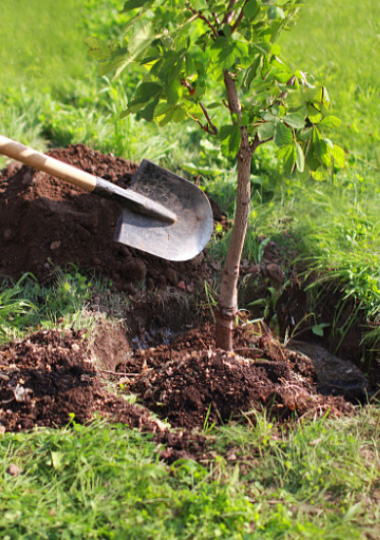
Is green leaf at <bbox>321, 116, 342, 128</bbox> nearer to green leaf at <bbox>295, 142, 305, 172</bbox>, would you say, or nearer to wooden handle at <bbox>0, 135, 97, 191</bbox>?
green leaf at <bbox>295, 142, 305, 172</bbox>

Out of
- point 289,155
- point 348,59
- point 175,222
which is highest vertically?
point 348,59

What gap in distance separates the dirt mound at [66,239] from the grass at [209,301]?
132 millimetres

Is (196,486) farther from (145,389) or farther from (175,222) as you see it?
(175,222)

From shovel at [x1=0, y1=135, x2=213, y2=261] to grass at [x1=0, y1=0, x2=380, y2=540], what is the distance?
1.09 ft

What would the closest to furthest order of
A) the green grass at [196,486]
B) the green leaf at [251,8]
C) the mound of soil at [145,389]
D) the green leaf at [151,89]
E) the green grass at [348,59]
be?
the green grass at [196,486]
the green leaf at [251,8]
the green leaf at [151,89]
the mound of soil at [145,389]
the green grass at [348,59]

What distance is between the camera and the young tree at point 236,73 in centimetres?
188

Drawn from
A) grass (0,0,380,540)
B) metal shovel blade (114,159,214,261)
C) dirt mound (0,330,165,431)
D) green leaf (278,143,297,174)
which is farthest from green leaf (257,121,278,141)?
dirt mound (0,330,165,431)

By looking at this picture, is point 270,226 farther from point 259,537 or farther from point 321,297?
point 259,537

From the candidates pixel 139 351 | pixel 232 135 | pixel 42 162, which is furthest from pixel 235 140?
pixel 139 351

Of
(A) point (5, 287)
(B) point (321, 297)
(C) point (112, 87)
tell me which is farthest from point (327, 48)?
(A) point (5, 287)

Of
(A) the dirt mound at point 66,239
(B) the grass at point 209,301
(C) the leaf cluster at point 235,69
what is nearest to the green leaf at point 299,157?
(C) the leaf cluster at point 235,69

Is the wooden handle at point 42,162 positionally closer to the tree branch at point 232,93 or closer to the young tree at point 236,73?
the young tree at point 236,73

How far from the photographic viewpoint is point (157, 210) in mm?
3010

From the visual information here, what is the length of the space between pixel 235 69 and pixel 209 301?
4.68 ft
